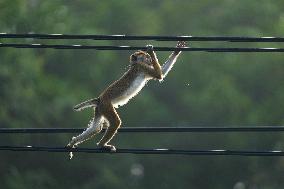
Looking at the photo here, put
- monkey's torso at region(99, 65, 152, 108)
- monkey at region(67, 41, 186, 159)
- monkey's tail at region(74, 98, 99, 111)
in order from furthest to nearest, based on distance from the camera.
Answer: monkey's torso at region(99, 65, 152, 108), monkey's tail at region(74, 98, 99, 111), monkey at region(67, 41, 186, 159)

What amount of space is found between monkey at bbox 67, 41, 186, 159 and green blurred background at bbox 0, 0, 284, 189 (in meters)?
13.8

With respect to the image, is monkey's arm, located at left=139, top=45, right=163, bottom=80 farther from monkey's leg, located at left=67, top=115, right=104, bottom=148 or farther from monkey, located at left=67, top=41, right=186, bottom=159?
monkey's leg, located at left=67, top=115, right=104, bottom=148

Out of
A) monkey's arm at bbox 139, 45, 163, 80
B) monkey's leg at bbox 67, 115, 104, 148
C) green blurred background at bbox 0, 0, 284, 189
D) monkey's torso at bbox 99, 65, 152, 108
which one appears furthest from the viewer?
green blurred background at bbox 0, 0, 284, 189

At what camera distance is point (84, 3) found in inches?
1487

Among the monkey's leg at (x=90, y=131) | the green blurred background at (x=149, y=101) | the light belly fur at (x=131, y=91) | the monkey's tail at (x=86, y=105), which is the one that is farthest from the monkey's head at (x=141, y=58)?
the green blurred background at (x=149, y=101)

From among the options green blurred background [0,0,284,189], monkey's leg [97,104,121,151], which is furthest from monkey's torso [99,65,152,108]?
green blurred background [0,0,284,189]

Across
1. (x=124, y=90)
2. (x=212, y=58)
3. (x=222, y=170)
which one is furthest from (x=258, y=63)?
(x=124, y=90)

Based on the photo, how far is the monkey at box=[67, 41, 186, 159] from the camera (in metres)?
10.8

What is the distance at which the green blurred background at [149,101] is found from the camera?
2836 cm

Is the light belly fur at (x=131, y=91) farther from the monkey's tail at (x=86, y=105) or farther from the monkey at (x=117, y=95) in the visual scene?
the monkey's tail at (x=86, y=105)

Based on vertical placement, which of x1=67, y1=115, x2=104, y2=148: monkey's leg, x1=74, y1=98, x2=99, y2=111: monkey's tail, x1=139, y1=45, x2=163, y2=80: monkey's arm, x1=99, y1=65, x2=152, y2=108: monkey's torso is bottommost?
x1=67, y1=115, x2=104, y2=148: monkey's leg

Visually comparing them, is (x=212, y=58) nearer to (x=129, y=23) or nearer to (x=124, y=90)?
(x=129, y=23)

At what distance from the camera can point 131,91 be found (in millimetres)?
11367

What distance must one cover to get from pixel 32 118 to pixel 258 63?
20.6 ft
